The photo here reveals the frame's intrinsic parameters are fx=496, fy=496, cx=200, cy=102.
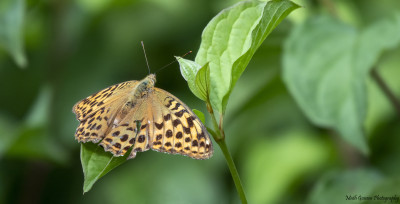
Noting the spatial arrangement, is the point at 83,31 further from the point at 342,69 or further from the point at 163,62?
the point at 342,69

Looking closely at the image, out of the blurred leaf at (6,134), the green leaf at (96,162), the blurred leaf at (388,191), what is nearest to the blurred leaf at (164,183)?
the blurred leaf at (6,134)

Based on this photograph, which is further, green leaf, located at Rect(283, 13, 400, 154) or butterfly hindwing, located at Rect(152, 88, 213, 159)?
green leaf, located at Rect(283, 13, 400, 154)

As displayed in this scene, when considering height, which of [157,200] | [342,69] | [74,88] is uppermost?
[74,88]

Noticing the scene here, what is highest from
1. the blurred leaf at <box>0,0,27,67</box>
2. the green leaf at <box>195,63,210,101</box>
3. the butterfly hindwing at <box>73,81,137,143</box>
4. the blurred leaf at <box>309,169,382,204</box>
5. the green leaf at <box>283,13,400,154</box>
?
the blurred leaf at <box>0,0,27,67</box>

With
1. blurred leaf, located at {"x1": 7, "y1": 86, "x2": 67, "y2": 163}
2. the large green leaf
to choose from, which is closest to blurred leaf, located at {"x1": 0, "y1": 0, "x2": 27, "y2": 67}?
blurred leaf, located at {"x1": 7, "y1": 86, "x2": 67, "y2": 163}

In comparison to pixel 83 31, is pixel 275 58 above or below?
below

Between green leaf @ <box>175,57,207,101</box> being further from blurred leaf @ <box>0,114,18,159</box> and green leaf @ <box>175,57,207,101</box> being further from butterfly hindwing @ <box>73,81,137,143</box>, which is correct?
blurred leaf @ <box>0,114,18,159</box>

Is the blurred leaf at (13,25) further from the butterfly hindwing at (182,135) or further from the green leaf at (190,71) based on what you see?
the green leaf at (190,71)

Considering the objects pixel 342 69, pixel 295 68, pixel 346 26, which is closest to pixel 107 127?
pixel 295 68
